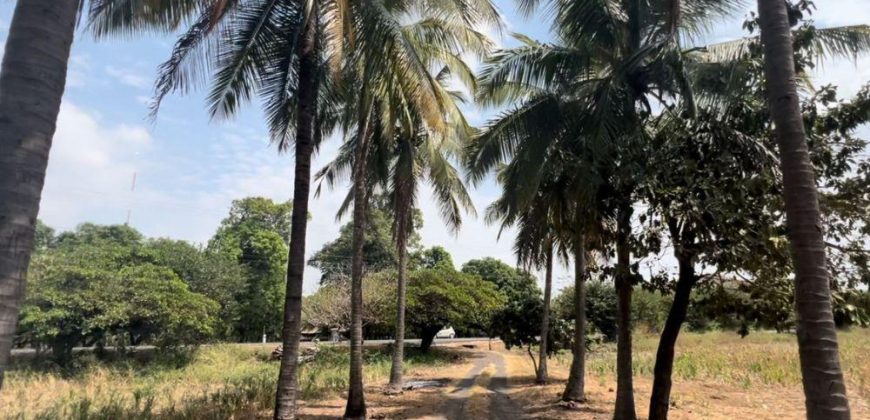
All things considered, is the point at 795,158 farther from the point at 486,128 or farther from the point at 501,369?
the point at 501,369

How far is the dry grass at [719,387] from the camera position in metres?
12.8

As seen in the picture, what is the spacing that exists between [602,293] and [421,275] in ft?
33.2

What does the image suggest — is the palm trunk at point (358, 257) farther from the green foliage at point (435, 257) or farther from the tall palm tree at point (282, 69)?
the green foliage at point (435, 257)

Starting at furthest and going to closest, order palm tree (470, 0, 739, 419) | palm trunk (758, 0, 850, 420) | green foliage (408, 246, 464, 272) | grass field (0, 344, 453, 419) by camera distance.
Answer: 1. green foliage (408, 246, 464, 272)
2. grass field (0, 344, 453, 419)
3. palm tree (470, 0, 739, 419)
4. palm trunk (758, 0, 850, 420)

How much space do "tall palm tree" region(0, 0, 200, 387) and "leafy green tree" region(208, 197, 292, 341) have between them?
117 ft

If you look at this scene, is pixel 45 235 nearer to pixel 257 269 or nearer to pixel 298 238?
pixel 257 269

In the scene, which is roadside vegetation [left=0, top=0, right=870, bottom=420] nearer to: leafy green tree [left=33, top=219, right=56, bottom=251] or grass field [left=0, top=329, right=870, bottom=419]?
grass field [left=0, top=329, right=870, bottom=419]

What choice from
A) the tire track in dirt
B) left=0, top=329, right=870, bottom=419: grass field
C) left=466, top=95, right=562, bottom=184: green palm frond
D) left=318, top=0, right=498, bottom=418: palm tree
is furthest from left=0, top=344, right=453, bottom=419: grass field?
left=466, top=95, right=562, bottom=184: green palm frond

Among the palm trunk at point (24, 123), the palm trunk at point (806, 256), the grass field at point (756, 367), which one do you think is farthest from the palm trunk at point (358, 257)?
the grass field at point (756, 367)

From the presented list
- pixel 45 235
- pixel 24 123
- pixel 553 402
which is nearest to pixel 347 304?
pixel 553 402

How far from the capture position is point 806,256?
3811 mm

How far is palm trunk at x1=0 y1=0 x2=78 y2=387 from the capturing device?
2.58 meters

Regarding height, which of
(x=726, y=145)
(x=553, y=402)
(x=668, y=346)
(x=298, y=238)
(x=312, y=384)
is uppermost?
(x=726, y=145)

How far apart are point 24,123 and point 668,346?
365 inches
